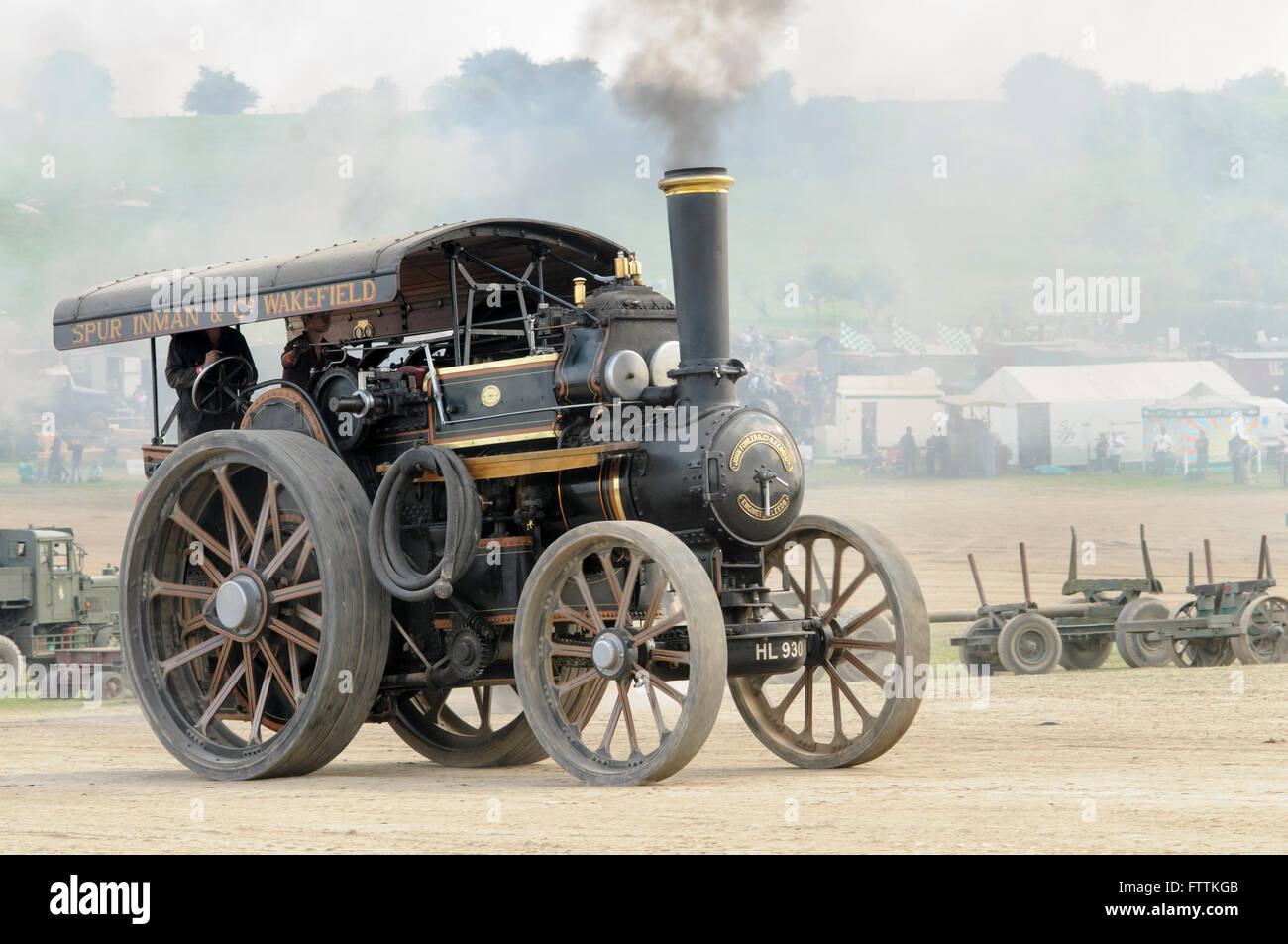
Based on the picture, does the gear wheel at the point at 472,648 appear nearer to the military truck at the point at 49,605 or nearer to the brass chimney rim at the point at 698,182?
the brass chimney rim at the point at 698,182

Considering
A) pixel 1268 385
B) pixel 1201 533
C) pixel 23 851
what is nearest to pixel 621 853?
pixel 23 851

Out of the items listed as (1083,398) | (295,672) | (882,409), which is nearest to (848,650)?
(295,672)

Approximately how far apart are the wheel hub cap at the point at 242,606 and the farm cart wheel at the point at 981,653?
36.5 ft

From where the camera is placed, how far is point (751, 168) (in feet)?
277

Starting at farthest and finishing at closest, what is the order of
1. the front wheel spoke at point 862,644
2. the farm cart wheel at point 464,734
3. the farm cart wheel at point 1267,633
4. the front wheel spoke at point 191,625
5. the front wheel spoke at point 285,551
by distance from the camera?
the farm cart wheel at point 1267,633 → the farm cart wheel at point 464,734 → the front wheel spoke at point 191,625 → the front wheel spoke at point 285,551 → the front wheel spoke at point 862,644

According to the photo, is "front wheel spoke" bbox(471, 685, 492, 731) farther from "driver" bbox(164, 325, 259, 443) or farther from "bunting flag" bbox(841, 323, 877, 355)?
"bunting flag" bbox(841, 323, 877, 355)

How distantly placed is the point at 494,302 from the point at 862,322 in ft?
171

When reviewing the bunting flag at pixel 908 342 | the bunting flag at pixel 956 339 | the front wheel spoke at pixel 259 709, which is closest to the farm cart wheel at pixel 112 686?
the front wheel spoke at pixel 259 709

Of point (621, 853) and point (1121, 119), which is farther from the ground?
point (1121, 119)

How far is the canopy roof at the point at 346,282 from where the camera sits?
34.5 feet

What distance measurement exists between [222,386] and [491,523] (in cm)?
272

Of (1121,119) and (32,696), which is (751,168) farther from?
(32,696)

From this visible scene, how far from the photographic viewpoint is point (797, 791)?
896 centimetres

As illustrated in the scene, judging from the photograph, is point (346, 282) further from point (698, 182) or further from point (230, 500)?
point (698, 182)
